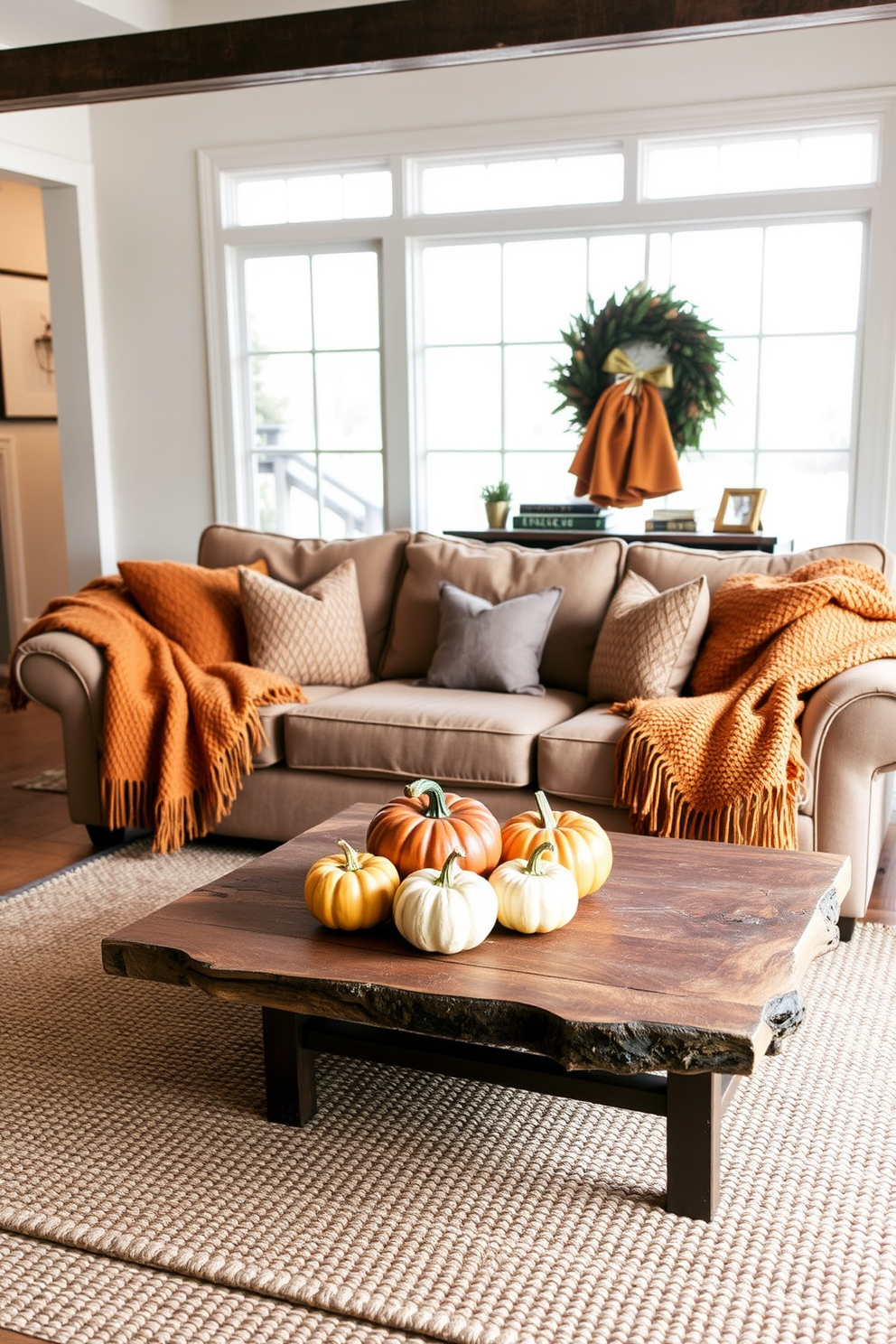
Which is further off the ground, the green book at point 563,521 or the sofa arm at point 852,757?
the green book at point 563,521

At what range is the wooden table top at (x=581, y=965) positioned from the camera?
174cm

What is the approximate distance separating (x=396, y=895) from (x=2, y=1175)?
82cm

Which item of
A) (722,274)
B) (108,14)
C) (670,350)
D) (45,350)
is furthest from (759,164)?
(45,350)

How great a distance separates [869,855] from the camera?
3031mm

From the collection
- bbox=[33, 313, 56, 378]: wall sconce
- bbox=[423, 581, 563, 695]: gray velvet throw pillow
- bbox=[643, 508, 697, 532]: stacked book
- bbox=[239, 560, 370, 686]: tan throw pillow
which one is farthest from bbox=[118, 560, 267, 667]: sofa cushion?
bbox=[33, 313, 56, 378]: wall sconce

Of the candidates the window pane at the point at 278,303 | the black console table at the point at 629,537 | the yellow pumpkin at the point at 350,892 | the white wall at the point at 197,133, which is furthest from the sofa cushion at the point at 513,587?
the yellow pumpkin at the point at 350,892

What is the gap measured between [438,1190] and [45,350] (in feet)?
19.0

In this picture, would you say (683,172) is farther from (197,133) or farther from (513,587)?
(197,133)

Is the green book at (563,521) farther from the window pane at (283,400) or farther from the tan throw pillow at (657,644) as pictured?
the window pane at (283,400)

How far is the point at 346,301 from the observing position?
209 inches

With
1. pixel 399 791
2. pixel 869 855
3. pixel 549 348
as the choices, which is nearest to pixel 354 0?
pixel 549 348

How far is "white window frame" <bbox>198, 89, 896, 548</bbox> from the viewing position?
14.6 feet

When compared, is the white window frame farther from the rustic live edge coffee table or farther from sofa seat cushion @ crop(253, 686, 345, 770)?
the rustic live edge coffee table

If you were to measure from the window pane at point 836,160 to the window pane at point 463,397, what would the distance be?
1376 mm
